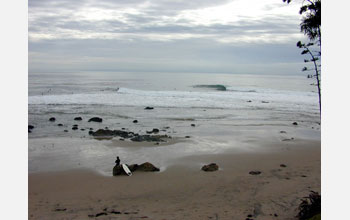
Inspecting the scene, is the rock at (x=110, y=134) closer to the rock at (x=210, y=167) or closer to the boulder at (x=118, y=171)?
the boulder at (x=118, y=171)

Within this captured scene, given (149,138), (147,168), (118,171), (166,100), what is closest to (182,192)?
(147,168)

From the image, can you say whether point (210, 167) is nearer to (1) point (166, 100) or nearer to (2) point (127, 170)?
(2) point (127, 170)

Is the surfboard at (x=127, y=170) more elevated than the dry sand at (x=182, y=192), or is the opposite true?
the surfboard at (x=127, y=170)

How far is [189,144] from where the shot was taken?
12789 millimetres

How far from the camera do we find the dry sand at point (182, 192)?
19.6 ft

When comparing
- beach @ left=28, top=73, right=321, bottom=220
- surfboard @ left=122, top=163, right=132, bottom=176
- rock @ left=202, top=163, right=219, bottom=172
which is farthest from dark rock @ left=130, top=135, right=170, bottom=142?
surfboard @ left=122, top=163, right=132, bottom=176

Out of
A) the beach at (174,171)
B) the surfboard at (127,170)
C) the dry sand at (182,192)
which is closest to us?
the dry sand at (182,192)

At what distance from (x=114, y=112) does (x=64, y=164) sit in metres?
13.9

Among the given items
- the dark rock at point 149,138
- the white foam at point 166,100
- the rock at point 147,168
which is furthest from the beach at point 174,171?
the white foam at point 166,100

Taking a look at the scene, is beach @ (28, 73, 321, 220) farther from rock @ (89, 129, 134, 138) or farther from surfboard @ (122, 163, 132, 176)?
surfboard @ (122, 163, 132, 176)

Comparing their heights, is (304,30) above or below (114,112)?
above

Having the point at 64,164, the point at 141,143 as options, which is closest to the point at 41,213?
the point at 64,164

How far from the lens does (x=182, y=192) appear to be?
7254mm

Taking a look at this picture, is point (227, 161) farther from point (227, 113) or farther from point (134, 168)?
point (227, 113)
